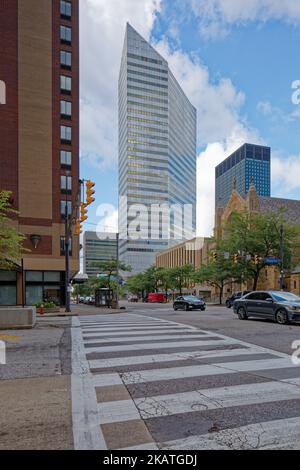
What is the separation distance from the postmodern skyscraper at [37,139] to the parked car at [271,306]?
71.4ft

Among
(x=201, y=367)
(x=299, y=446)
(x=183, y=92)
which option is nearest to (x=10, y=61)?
(x=201, y=367)

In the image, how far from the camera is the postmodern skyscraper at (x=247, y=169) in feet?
314

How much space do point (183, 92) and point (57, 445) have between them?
181082 millimetres

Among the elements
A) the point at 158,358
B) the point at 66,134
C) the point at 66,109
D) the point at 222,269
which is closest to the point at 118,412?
the point at 158,358

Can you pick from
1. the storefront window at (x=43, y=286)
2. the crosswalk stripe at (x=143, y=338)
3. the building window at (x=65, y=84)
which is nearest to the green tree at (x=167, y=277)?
the storefront window at (x=43, y=286)

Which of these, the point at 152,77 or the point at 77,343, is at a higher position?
the point at 152,77

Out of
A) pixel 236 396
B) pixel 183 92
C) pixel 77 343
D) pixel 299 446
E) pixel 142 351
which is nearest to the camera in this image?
pixel 299 446

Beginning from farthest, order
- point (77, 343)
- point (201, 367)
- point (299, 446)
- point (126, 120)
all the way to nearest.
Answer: point (126, 120) < point (77, 343) < point (201, 367) < point (299, 446)

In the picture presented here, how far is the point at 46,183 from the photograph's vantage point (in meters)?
36.2

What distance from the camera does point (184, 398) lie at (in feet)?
18.1

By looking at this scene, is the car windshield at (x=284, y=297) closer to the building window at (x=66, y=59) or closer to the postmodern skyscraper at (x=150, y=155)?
the building window at (x=66, y=59)

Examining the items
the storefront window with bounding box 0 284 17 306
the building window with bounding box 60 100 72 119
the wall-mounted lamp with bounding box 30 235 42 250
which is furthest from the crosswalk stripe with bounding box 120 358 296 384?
the building window with bounding box 60 100 72 119

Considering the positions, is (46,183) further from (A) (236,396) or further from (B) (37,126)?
(A) (236,396)

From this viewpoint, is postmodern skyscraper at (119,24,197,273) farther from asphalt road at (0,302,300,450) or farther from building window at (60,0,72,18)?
asphalt road at (0,302,300,450)
